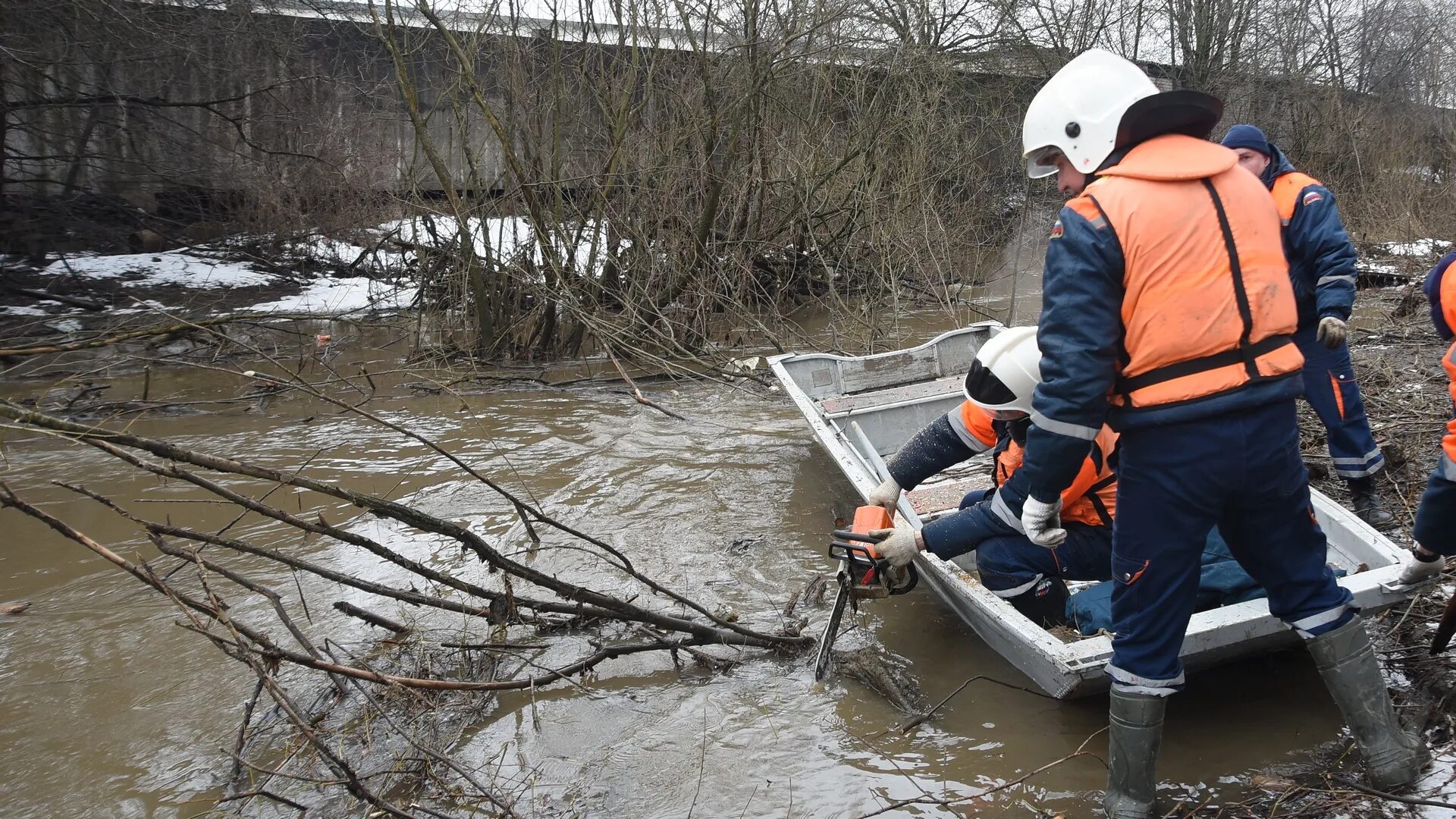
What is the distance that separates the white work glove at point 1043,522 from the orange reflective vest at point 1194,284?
0.39m

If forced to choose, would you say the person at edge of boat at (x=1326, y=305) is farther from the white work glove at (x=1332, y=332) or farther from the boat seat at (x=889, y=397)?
the boat seat at (x=889, y=397)

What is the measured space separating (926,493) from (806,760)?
7.15 feet

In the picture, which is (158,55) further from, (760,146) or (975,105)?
(975,105)

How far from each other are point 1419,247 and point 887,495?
1187cm

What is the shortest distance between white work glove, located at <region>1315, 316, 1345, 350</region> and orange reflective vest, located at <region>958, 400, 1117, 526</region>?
135 centimetres

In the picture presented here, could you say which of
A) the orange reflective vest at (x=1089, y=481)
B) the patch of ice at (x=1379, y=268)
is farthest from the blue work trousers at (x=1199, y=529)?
the patch of ice at (x=1379, y=268)

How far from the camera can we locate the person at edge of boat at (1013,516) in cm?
332

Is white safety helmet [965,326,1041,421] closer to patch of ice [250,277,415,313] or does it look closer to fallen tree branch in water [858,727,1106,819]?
fallen tree branch in water [858,727,1106,819]

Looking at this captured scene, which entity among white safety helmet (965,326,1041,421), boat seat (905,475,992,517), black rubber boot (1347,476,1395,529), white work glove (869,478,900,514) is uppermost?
white safety helmet (965,326,1041,421)

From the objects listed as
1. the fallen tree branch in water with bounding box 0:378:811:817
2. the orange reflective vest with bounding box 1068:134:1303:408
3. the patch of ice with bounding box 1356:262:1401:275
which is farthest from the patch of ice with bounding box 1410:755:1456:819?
the patch of ice with bounding box 1356:262:1401:275

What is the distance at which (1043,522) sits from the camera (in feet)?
9.07

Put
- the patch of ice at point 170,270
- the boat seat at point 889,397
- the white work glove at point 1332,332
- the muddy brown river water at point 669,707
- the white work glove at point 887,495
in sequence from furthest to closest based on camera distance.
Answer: the patch of ice at point 170,270, the boat seat at point 889,397, the white work glove at point 1332,332, the white work glove at point 887,495, the muddy brown river water at point 669,707

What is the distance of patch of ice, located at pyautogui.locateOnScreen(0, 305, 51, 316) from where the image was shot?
35.3ft

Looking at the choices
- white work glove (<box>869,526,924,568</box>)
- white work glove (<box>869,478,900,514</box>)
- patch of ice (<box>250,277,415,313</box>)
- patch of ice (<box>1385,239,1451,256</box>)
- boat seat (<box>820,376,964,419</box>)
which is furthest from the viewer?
patch of ice (<box>250,277,415,313</box>)
